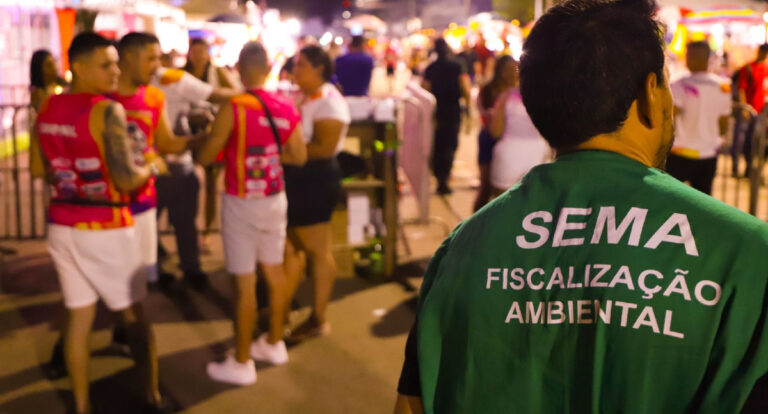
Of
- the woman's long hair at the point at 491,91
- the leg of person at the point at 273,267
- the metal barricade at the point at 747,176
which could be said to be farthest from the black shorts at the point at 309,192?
the metal barricade at the point at 747,176

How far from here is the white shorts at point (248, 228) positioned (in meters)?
4.95

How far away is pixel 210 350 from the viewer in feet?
18.6

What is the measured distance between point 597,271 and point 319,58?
14.6ft

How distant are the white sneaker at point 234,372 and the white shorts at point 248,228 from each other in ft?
1.91

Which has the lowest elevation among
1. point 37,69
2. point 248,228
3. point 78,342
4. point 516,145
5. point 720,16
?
point 78,342

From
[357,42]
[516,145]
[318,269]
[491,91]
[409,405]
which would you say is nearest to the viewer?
[409,405]

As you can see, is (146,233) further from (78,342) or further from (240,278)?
(78,342)

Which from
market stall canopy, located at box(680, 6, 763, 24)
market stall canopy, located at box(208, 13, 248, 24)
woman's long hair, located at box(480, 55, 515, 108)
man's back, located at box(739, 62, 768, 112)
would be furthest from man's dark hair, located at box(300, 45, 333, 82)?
market stall canopy, located at box(680, 6, 763, 24)

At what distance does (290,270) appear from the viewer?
5914 mm

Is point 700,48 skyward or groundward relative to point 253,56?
skyward

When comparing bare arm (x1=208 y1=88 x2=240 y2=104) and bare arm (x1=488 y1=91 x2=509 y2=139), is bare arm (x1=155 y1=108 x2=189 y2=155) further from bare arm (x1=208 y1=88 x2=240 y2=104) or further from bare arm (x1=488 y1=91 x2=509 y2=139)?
bare arm (x1=488 y1=91 x2=509 y2=139)

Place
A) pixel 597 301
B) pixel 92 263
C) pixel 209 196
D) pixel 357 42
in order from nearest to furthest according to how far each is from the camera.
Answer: pixel 597 301 → pixel 92 263 → pixel 209 196 → pixel 357 42

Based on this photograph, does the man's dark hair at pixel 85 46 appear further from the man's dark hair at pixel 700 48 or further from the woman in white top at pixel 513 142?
the man's dark hair at pixel 700 48

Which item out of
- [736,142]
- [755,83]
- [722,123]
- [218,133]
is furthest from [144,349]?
[755,83]
